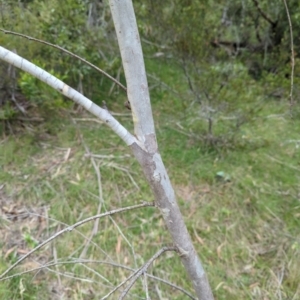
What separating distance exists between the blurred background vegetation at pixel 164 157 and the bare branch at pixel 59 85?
97cm

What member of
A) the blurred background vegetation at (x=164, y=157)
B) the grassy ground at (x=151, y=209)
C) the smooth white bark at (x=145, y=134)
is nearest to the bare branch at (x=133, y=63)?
the smooth white bark at (x=145, y=134)

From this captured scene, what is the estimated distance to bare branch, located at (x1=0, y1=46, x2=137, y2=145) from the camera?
2.24ft

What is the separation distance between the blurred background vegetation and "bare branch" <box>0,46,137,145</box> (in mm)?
966

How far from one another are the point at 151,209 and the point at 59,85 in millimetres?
1244

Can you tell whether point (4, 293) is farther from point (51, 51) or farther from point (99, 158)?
point (51, 51)

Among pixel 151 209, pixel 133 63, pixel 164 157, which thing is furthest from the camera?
pixel 164 157

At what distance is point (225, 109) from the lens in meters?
2.16

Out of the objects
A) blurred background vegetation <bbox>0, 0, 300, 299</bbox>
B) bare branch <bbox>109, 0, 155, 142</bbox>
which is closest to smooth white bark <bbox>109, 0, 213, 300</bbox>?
bare branch <bbox>109, 0, 155, 142</bbox>

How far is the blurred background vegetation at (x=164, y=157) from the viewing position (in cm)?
159

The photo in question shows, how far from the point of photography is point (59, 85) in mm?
710

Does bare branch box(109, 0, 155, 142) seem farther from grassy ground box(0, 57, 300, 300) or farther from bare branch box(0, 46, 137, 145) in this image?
grassy ground box(0, 57, 300, 300)

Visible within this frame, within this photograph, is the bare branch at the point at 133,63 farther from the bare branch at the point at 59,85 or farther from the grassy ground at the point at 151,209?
the grassy ground at the point at 151,209

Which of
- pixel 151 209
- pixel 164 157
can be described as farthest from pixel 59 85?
pixel 164 157

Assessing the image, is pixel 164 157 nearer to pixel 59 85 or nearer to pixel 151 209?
pixel 151 209
